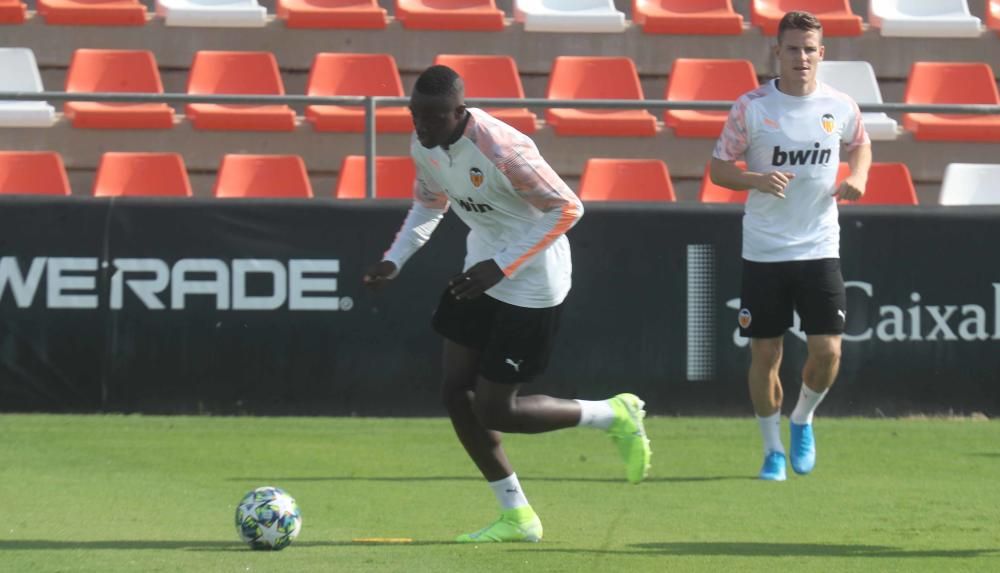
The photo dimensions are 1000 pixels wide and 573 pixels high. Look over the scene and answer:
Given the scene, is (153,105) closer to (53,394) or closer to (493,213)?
(53,394)

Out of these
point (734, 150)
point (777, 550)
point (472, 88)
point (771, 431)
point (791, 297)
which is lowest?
point (472, 88)

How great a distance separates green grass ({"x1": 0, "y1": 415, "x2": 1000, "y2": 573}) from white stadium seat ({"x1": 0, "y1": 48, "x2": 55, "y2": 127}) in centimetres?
373

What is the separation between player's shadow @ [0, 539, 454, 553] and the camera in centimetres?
642

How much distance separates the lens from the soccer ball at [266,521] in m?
6.34

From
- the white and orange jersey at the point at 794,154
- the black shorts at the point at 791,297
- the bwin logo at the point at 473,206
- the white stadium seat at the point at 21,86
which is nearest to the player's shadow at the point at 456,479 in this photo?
the black shorts at the point at 791,297

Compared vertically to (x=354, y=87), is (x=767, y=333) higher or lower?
higher

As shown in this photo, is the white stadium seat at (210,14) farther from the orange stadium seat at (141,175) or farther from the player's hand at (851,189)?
the player's hand at (851,189)

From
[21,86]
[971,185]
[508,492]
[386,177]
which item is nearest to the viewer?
[508,492]

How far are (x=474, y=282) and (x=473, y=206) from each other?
50 cm

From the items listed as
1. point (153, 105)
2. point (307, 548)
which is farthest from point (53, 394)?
point (307, 548)

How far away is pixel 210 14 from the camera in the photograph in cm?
1499

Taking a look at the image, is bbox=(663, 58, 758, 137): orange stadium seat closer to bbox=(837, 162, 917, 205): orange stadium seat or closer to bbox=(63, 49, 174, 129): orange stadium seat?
bbox=(837, 162, 917, 205): orange stadium seat

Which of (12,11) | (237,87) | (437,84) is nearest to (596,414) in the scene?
(437,84)

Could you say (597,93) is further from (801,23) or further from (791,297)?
(801,23)
